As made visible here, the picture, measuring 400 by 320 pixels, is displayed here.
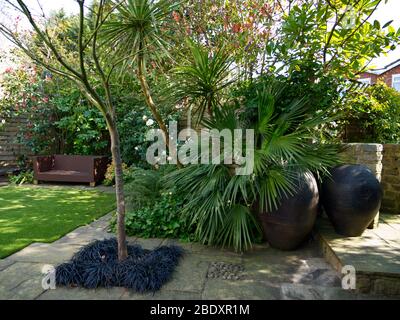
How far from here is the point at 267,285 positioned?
2617 mm

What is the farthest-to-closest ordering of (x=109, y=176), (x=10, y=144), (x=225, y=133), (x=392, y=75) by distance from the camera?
(x=392, y=75) < (x=10, y=144) < (x=109, y=176) < (x=225, y=133)

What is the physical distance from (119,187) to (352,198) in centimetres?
248

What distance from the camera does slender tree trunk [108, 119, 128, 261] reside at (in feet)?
8.93

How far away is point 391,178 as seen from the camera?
4.68 meters

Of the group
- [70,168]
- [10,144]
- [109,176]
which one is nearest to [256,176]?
[109,176]

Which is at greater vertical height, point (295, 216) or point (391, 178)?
point (391, 178)

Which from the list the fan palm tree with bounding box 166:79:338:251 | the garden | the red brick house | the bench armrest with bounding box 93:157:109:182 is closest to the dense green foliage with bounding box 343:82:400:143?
the garden

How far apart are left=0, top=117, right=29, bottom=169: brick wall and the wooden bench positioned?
128cm

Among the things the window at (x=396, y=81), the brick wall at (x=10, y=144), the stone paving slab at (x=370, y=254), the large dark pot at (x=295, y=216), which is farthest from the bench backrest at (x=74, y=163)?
the window at (x=396, y=81)

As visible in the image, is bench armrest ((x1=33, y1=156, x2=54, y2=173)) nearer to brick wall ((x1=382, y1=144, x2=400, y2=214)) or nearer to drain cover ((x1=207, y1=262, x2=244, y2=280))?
drain cover ((x1=207, y1=262, x2=244, y2=280))

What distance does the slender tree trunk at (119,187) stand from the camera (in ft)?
8.93

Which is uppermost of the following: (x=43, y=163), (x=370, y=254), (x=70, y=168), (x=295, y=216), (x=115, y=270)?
(x=43, y=163)

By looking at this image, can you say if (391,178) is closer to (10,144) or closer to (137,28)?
(137,28)
